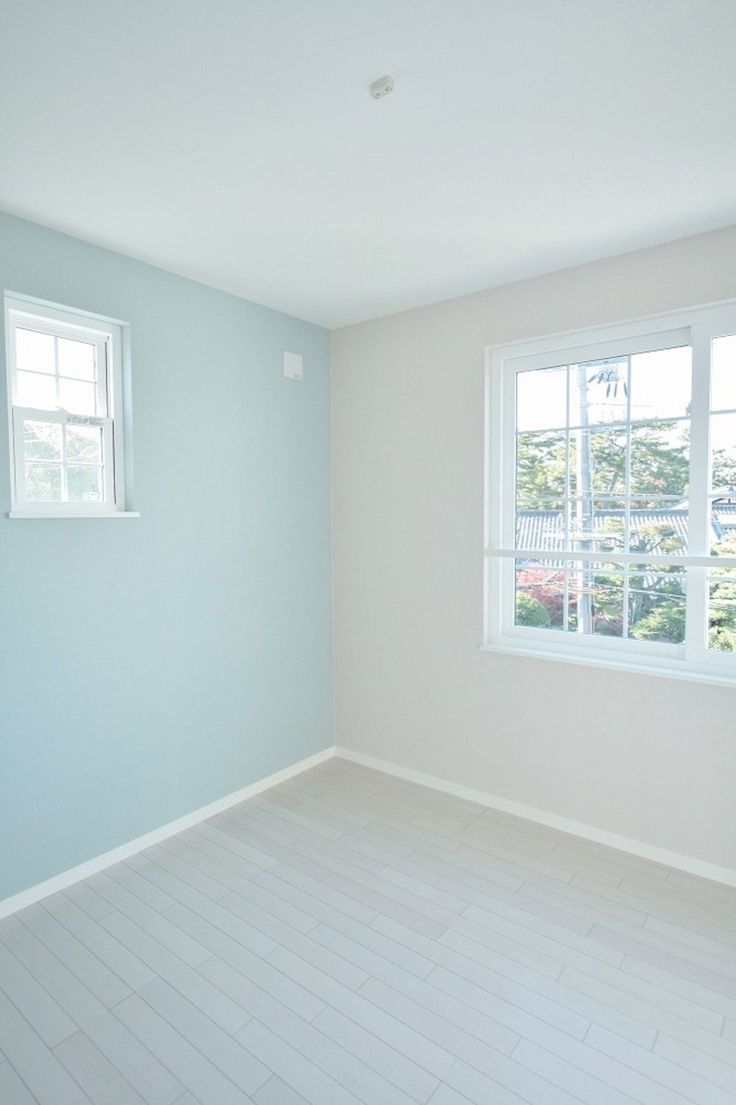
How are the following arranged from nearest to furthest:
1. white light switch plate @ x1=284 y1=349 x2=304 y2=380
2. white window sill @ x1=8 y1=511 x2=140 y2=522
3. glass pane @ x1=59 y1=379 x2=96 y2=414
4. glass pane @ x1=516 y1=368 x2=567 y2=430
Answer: white window sill @ x1=8 y1=511 x2=140 y2=522 → glass pane @ x1=59 y1=379 x2=96 y2=414 → glass pane @ x1=516 y1=368 x2=567 y2=430 → white light switch plate @ x1=284 y1=349 x2=304 y2=380

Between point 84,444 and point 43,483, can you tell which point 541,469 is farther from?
point 43,483

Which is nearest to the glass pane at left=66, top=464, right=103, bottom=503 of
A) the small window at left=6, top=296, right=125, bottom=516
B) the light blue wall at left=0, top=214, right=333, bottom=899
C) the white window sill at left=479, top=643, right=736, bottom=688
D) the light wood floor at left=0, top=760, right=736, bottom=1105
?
the small window at left=6, top=296, right=125, bottom=516

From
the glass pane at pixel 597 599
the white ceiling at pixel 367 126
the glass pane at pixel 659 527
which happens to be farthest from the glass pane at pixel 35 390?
the glass pane at pixel 659 527

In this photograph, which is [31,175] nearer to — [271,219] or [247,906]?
[271,219]

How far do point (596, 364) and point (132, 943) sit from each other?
3.07 meters

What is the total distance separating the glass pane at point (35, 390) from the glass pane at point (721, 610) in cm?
286

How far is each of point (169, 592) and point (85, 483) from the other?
2.05 feet

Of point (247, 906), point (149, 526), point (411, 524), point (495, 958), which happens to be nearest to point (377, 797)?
point (247, 906)

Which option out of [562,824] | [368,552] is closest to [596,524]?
[368,552]

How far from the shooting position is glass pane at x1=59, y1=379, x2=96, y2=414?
2.44 metres

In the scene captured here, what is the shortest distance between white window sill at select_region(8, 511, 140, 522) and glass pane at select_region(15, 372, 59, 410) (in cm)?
43

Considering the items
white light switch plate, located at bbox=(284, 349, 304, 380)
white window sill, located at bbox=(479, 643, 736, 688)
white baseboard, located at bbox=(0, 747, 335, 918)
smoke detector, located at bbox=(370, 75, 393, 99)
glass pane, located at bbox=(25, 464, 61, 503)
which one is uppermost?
smoke detector, located at bbox=(370, 75, 393, 99)

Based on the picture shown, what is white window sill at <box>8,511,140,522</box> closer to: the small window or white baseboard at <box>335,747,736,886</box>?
→ the small window

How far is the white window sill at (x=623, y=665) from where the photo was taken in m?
2.44
